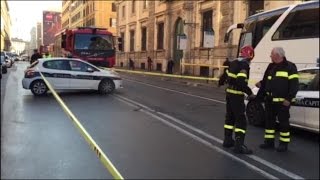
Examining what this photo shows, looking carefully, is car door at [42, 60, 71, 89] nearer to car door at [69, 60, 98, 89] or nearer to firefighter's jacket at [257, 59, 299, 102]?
car door at [69, 60, 98, 89]

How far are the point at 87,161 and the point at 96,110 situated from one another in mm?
6635

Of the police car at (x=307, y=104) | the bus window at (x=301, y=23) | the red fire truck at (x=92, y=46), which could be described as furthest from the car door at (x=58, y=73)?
the police car at (x=307, y=104)

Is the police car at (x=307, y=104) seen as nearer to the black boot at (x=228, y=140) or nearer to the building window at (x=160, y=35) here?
the black boot at (x=228, y=140)

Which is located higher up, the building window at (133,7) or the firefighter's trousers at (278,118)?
the building window at (133,7)

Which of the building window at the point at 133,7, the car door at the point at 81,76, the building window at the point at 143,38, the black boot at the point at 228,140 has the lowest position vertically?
the black boot at the point at 228,140

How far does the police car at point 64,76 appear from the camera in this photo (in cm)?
→ 1848

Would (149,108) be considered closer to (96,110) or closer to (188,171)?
(96,110)

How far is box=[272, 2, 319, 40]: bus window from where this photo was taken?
47.8ft

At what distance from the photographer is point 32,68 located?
18.9 meters

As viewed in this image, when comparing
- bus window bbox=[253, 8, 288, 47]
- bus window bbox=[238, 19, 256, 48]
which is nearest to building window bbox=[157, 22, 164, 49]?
bus window bbox=[238, 19, 256, 48]

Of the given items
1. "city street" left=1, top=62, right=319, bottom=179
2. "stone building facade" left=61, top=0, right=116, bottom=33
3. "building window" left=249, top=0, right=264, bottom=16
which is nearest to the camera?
"city street" left=1, top=62, right=319, bottom=179

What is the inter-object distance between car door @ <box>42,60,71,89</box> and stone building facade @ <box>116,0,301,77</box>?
13559 mm

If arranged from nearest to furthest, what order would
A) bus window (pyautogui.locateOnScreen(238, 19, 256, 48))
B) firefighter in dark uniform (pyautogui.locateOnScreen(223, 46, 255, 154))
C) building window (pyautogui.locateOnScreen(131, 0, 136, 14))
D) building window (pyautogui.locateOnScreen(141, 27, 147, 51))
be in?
1. firefighter in dark uniform (pyautogui.locateOnScreen(223, 46, 255, 154))
2. bus window (pyautogui.locateOnScreen(238, 19, 256, 48))
3. building window (pyautogui.locateOnScreen(141, 27, 147, 51))
4. building window (pyautogui.locateOnScreen(131, 0, 136, 14))

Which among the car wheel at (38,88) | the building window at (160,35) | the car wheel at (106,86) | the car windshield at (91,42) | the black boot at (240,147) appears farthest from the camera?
the building window at (160,35)
